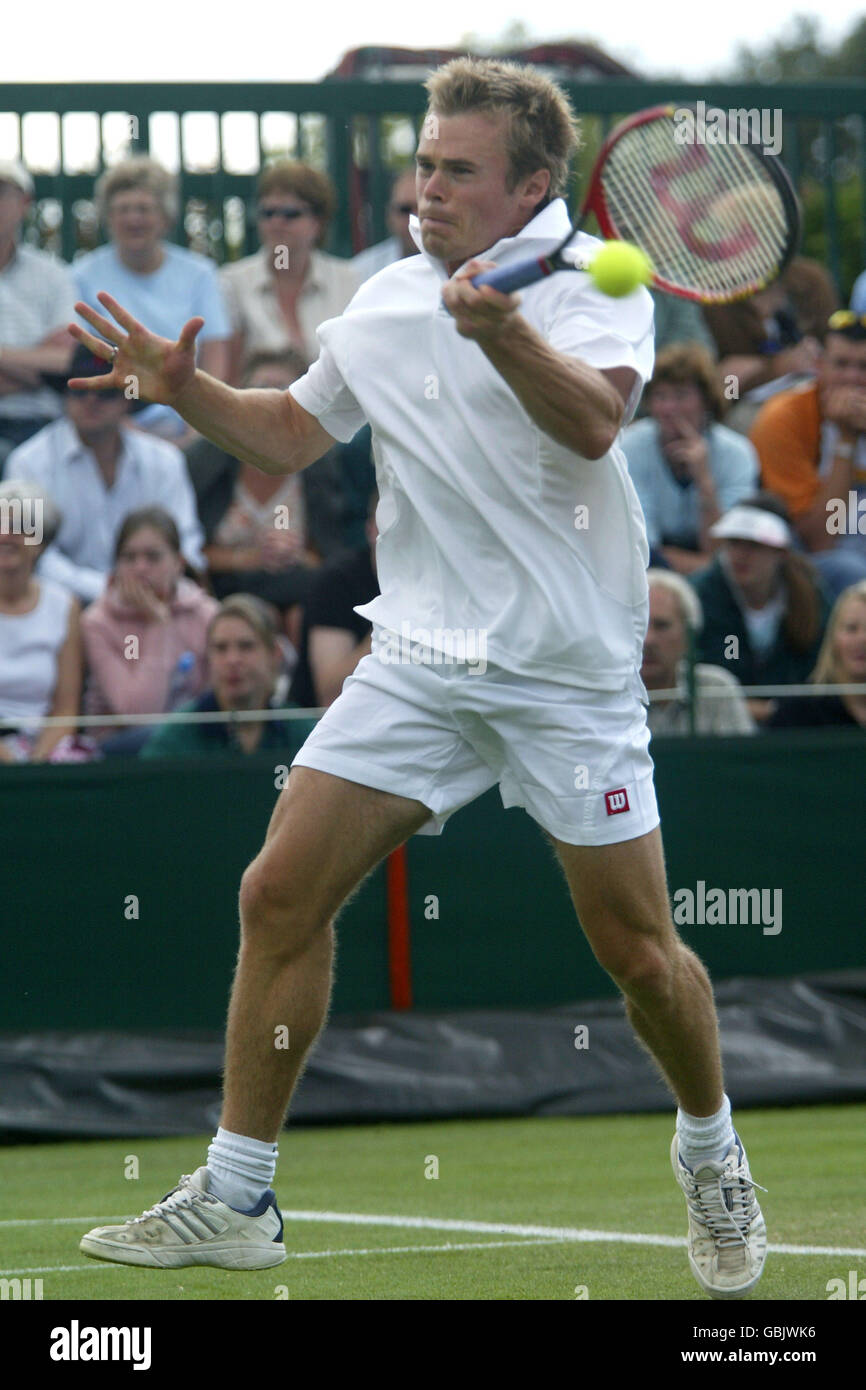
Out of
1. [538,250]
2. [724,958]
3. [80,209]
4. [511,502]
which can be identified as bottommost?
[724,958]

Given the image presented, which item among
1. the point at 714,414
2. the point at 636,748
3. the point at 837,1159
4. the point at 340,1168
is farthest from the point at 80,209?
the point at 636,748

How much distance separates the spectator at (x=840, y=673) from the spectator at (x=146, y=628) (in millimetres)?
2533

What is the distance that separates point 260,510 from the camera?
9.71 metres

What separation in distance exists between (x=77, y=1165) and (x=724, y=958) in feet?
9.43

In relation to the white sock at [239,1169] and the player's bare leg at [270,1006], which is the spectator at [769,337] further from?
the white sock at [239,1169]

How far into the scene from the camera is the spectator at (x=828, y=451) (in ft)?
32.0

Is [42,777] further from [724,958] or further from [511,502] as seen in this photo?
[511,502]

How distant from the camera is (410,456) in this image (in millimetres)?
4258

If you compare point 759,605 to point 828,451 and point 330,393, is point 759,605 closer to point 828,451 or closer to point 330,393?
point 828,451

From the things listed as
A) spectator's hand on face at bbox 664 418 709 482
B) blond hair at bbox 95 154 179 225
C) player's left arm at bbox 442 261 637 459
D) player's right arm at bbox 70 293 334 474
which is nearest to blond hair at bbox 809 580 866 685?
spectator's hand on face at bbox 664 418 709 482

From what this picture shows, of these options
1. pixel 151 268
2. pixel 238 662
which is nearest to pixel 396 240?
pixel 151 268

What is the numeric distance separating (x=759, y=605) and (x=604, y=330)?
5.27 m

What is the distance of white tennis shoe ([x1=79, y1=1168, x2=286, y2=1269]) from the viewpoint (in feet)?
13.3

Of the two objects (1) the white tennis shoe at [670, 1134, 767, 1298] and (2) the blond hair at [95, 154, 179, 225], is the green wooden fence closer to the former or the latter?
(2) the blond hair at [95, 154, 179, 225]
